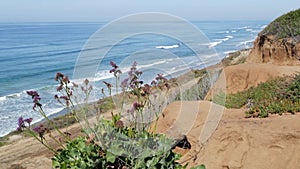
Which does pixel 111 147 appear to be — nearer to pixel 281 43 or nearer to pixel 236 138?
pixel 236 138

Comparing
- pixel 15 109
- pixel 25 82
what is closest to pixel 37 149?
pixel 15 109

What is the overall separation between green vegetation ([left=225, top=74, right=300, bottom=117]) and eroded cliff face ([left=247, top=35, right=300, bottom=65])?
7722 millimetres

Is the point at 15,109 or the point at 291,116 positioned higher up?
the point at 291,116

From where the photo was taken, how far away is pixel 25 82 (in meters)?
34.2

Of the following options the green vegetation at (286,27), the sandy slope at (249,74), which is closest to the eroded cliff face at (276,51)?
the green vegetation at (286,27)

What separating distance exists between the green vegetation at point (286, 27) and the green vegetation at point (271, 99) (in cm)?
963

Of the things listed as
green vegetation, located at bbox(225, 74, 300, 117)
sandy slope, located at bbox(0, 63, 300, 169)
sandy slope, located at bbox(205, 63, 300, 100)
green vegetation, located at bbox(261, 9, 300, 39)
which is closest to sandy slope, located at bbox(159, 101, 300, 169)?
sandy slope, located at bbox(0, 63, 300, 169)

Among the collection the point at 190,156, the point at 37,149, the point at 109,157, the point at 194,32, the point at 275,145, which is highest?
the point at 194,32

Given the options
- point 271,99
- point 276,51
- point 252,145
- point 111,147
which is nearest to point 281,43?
point 276,51

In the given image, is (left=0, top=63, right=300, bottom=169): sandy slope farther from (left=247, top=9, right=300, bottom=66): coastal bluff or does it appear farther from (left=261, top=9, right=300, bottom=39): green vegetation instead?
(left=261, top=9, right=300, bottom=39): green vegetation

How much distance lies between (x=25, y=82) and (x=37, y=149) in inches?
789

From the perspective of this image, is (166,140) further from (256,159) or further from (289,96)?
(289,96)

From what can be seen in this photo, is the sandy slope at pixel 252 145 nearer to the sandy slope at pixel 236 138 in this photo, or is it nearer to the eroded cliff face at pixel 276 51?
the sandy slope at pixel 236 138

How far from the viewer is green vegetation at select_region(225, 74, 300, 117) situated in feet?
25.4
